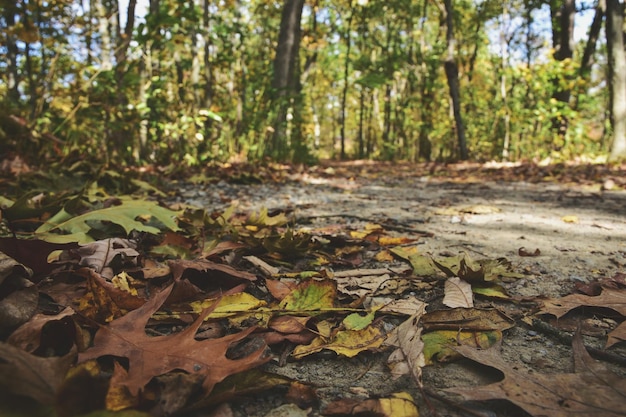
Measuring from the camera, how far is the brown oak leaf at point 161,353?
695 mm

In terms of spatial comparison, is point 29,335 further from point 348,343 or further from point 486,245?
point 486,245

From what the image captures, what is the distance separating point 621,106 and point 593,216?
5.84 metres

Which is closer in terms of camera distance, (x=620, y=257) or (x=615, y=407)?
(x=615, y=407)

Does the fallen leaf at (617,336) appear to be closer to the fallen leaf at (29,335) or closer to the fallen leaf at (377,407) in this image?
the fallen leaf at (377,407)

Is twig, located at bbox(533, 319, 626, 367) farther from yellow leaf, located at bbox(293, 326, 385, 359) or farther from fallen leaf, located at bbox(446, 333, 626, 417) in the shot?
yellow leaf, located at bbox(293, 326, 385, 359)

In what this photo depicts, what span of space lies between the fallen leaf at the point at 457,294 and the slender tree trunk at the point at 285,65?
227 inches

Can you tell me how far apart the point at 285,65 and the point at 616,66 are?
234 inches

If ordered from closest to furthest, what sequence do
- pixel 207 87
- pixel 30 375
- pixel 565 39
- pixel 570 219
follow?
pixel 30 375, pixel 570 219, pixel 207 87, pixel 565 39

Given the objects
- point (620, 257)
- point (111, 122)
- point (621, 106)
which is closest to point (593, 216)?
point (620, 257)

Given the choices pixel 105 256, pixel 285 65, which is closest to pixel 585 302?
pixel 105 256

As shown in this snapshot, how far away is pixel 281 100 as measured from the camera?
6699 mm

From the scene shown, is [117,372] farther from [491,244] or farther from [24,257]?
[491,244]

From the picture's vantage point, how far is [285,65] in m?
7.82

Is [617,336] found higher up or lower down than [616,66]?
lower down
